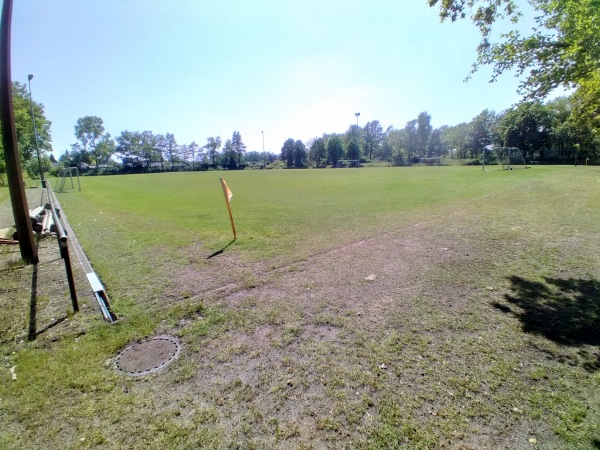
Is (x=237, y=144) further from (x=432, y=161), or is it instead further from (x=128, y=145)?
(x=432, y=161)

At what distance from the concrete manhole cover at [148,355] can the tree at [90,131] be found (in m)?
108

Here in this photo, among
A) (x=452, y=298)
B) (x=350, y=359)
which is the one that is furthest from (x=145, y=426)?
(x=452, y=298)

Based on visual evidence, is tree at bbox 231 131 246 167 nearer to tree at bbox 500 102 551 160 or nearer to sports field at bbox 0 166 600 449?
tree at bbox 500 102 551 160

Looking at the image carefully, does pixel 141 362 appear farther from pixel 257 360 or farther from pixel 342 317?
pixel 342 317

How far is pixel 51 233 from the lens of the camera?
1004cm

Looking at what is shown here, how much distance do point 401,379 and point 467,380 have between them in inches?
26.1

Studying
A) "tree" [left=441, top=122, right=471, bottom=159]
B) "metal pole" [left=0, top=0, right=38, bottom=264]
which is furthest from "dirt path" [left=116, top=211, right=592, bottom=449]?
"tree" [left=441, top=122, right=471, bottom=159]

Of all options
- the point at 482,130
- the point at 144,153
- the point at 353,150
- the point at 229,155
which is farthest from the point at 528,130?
the point at 144,153

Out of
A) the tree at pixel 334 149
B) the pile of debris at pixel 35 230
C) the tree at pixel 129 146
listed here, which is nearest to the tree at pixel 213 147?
the tree at pixel 129 146

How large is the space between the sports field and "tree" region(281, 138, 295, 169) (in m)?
98.5

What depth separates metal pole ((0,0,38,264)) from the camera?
6270 millimetres

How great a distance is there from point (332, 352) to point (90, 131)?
11526 centimetres

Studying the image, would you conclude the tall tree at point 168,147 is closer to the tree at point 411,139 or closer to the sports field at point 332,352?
the tree at point 411,139

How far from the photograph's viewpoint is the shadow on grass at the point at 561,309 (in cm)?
392
